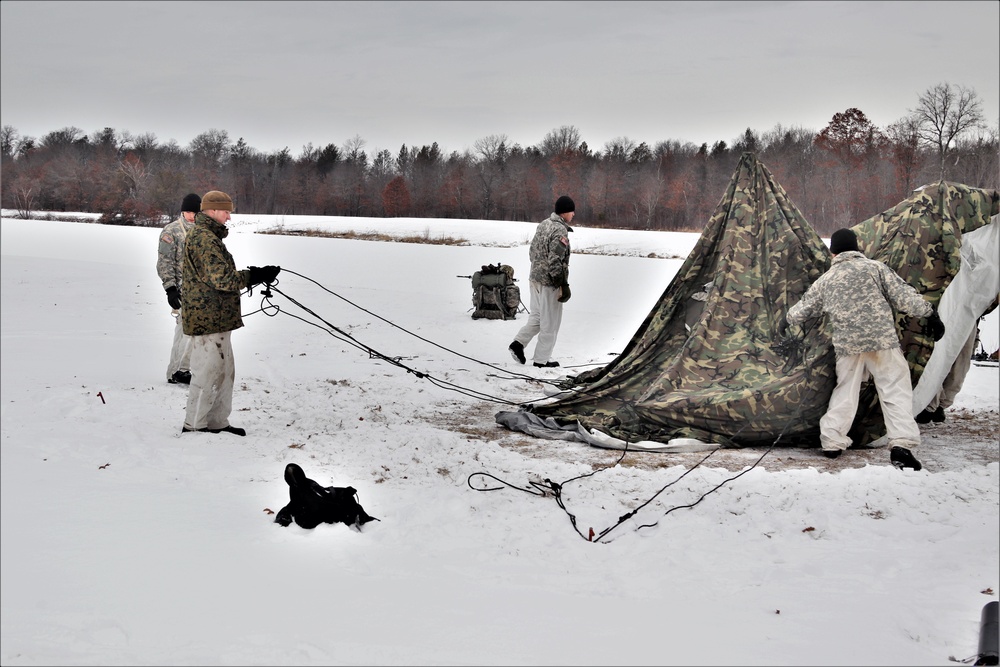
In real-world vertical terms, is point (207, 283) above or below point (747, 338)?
above

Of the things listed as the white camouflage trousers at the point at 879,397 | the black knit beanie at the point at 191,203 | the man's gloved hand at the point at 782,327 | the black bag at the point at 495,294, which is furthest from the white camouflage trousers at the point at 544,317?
the white camouflage trousers at the point at 879,397

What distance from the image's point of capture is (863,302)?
18.0 feet

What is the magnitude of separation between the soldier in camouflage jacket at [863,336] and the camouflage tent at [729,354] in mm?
242

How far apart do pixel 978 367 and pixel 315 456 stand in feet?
24.1

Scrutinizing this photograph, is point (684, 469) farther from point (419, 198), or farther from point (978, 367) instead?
point (419, 198)

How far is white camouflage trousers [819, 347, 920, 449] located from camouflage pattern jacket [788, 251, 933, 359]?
10 centimetres

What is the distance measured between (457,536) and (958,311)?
4484 millimetres

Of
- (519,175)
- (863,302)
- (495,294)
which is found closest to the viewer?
(863,302)

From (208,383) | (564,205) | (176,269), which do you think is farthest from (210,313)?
(564,205)

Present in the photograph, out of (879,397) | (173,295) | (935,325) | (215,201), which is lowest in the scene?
(879,397)

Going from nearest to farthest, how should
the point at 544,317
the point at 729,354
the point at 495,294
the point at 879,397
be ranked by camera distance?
1. the point at 879,397
2. the point at 729,354
3. the point at 544,317
4. the point at 495,294

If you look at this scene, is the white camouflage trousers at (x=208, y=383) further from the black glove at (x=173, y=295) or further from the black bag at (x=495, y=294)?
the black bag at (x=495, y=294)

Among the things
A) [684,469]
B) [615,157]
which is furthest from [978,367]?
[615,157]

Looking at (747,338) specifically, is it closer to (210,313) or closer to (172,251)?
(210,313)
